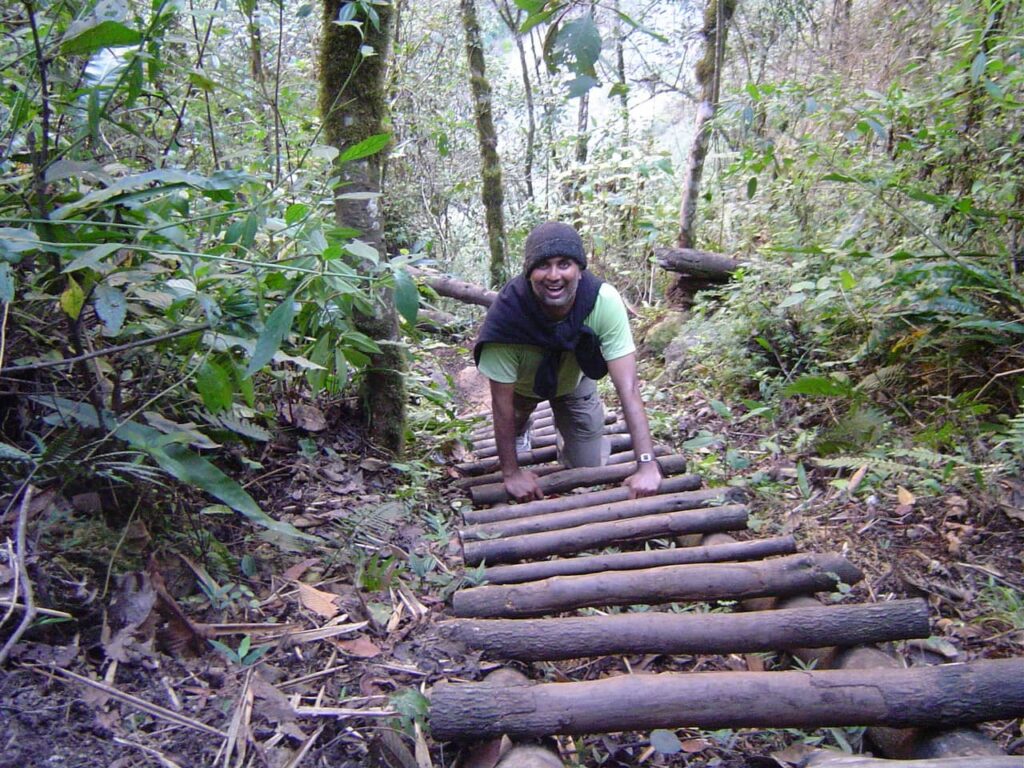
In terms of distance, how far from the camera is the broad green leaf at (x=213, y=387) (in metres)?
2.22

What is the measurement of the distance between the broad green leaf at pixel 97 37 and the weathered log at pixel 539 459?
2.96m

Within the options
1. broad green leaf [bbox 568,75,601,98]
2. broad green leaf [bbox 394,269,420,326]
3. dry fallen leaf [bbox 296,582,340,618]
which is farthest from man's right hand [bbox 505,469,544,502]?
broad green leaf [bbox 568,75,601,98]

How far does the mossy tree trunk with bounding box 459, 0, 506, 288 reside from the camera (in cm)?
978

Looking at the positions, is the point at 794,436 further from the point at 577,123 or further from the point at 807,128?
the point at 577,123

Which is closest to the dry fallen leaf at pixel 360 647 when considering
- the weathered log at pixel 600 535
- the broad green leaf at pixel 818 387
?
the weathered log at pixel 600 535

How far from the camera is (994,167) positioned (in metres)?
4.53

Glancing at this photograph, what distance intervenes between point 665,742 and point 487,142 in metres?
8.98

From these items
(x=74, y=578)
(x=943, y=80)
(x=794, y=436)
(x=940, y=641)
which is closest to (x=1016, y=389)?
(x=794, y=436)

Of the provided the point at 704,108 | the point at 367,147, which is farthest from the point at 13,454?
the point at 704,108

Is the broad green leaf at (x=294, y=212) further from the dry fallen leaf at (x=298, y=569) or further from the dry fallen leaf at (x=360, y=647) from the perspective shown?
the dry fallen leaf at (x=360, y=647)

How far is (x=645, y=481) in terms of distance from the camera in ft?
12.4

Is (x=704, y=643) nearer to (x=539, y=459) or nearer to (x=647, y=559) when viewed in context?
(x=647, y=559)

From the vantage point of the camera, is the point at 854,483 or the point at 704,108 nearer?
the point at 854,483

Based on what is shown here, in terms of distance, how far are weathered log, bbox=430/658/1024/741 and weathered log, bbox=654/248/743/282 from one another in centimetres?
580
